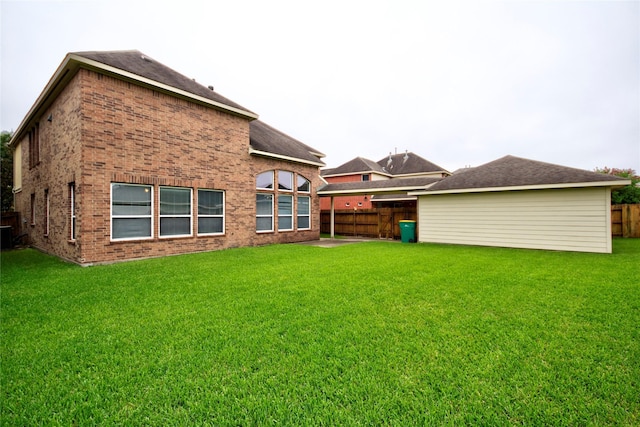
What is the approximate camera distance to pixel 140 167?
935 cm

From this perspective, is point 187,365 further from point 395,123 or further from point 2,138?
point 2,138

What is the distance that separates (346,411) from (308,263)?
629 cm

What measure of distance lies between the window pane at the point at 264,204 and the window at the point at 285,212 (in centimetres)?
58

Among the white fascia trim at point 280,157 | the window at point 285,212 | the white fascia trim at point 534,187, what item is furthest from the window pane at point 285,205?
the white fascia trim at point 534,187

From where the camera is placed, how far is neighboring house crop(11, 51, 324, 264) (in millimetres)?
8492

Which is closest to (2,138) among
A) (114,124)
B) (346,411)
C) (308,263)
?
(114,124)

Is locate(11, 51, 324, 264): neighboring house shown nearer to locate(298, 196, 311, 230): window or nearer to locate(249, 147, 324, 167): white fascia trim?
locate(249, 147, 324, 167): white fascia trim

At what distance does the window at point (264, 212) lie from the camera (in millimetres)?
13445

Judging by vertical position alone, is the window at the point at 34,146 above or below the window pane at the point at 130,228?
above

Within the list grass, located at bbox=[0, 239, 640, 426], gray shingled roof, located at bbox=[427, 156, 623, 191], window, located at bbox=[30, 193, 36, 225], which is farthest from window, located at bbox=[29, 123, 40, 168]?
gray shingled roof, located at bbox=[427, 156, 623, 191]

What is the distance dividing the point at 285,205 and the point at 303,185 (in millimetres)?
1799

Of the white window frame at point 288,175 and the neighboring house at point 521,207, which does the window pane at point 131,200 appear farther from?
the neighboring house at point 521,207

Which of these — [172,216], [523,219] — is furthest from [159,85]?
[523,219]

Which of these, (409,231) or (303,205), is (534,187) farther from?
(303,205)
